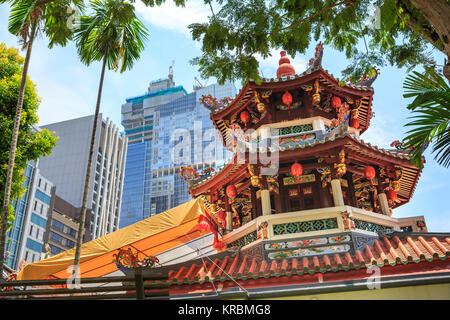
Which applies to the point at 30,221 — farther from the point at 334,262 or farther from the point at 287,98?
the point at 334,262

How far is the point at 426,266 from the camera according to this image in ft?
29.7

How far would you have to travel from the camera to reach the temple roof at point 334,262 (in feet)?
30.3

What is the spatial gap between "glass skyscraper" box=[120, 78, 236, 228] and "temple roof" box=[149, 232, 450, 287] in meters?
88.4

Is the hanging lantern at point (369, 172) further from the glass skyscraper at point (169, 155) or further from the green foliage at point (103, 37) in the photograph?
the glass skyscraper at point (169, 155)

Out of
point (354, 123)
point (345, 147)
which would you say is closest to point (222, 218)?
point (345, 147)

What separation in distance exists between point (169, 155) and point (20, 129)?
10103 cm

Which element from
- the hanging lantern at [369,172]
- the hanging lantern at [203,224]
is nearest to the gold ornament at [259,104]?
the hanging lantern at [369,172]

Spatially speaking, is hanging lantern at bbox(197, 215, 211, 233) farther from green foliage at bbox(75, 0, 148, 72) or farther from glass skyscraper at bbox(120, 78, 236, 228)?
glass skyscraper at bbox(120, 78, 236, 228)

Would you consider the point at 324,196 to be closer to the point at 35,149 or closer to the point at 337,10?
the point at 337,10

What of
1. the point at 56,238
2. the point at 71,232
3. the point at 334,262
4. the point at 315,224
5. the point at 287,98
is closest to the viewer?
the point at 334,262

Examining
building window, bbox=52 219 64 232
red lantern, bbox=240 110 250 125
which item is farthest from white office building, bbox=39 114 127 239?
red lantern, bbox=240 110 250 125

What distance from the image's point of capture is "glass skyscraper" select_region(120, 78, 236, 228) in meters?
104

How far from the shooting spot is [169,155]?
372ft

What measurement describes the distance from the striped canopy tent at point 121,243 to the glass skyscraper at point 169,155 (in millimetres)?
85760
